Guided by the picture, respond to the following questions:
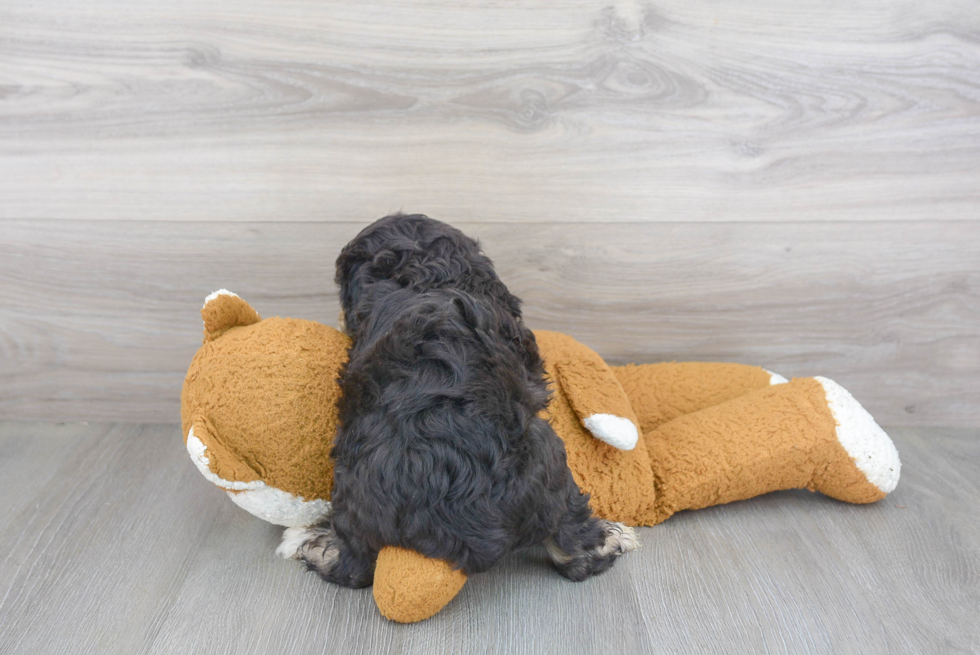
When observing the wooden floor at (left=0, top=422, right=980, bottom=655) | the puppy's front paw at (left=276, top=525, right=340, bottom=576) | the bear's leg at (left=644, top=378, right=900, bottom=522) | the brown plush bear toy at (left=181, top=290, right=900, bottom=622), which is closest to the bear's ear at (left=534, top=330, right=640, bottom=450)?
the brown plush bear toy at (left=181, top=290, right=900, bottom=622)

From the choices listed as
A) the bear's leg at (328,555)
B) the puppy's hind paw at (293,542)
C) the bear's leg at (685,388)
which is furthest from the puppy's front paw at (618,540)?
the puppy's hind paw at (293,542)

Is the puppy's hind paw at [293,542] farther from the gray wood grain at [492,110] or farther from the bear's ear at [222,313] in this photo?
the gray wood grain at [492,110]

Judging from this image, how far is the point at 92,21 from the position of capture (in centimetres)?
157

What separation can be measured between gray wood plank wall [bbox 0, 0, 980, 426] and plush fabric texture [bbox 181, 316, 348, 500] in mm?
531

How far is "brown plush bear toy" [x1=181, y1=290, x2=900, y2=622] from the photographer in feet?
3.76

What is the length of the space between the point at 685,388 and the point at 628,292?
300 millimetres

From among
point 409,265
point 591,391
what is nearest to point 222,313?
point 409,265

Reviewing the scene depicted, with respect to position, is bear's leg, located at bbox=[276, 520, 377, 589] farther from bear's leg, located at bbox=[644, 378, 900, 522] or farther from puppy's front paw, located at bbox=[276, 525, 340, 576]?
bear's leg, located at bbox=[644, 378, 900, 522]

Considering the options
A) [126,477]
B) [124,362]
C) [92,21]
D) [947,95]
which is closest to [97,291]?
[124,362]

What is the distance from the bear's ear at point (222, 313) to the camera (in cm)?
122

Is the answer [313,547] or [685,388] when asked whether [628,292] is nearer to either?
[685,388]

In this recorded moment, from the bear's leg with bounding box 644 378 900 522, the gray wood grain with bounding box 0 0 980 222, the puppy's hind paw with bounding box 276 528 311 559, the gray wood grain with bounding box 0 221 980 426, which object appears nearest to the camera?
the puppy's hind paw with bounding box 276 528 311 559

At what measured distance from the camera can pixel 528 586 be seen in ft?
3.98

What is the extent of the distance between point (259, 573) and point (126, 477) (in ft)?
1.89
